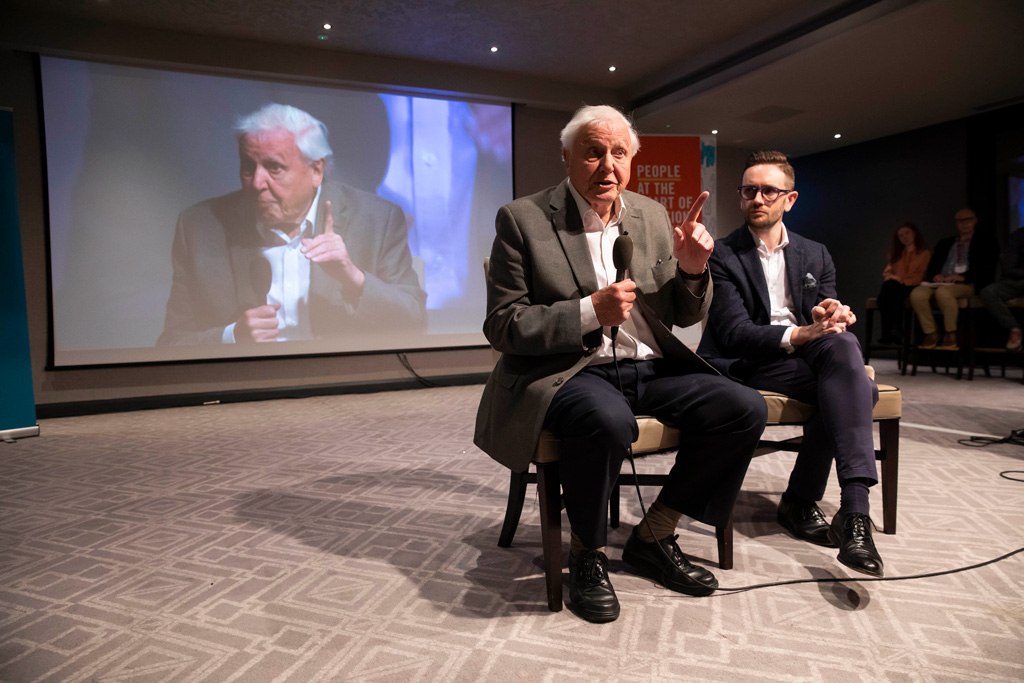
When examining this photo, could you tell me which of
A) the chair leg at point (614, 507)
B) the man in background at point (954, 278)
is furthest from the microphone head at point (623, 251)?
the man in background at point (954, 278)

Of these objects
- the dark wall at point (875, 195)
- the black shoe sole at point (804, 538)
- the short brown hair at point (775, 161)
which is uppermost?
the dark wall at point (875, 195)

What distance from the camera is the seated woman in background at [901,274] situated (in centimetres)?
689

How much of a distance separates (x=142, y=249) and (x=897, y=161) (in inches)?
353

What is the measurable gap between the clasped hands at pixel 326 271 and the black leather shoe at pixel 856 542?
203 inches

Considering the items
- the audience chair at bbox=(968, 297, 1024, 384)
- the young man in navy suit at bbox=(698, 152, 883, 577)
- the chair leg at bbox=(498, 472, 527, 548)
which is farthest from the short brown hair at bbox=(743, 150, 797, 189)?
the audience chair at bbox=(968, 297, 1024, 384)

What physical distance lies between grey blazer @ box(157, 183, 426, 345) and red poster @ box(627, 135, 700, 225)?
2749mm

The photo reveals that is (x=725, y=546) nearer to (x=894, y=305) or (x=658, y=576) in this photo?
(x=658, y=576)

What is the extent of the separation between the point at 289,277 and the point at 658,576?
4.95 m

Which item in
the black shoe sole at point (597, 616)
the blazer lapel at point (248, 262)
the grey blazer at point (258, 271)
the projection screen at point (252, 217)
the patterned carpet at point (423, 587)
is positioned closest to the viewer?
the patterned carpet at point (423, 587)

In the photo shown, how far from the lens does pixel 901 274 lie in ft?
22.9

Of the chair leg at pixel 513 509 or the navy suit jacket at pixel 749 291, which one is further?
the navy suit jacket at pixel 749 291

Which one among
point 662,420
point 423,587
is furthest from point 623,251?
point 423,587

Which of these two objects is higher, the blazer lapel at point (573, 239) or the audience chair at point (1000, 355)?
the blazer lapel at point (573, 239)

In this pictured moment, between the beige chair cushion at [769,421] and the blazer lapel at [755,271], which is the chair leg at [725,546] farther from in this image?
the blazer lapel at [755,271]
